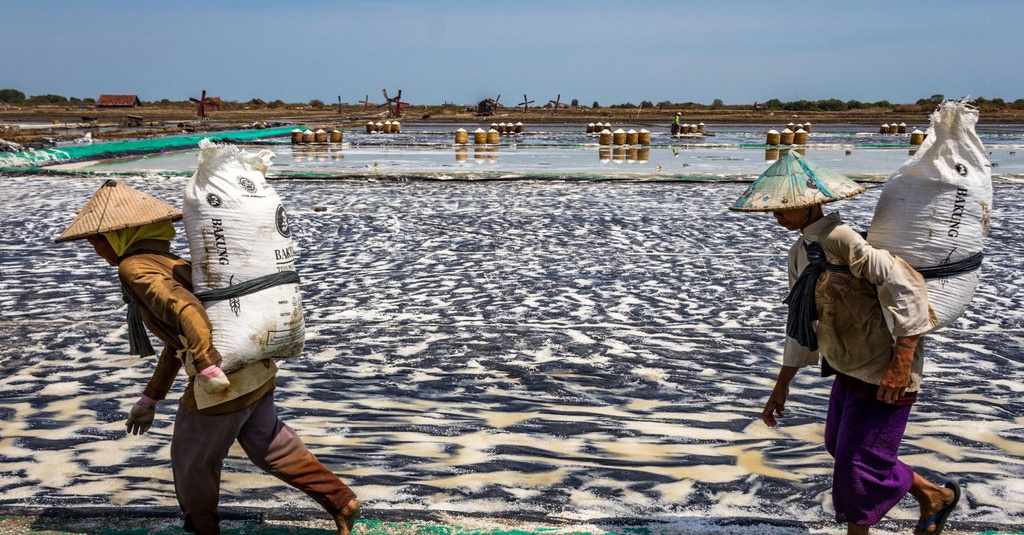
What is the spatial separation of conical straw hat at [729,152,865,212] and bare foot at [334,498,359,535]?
1542 millimetres

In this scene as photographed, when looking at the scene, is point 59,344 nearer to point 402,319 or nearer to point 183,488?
point 402,319

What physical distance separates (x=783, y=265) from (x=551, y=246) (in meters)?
2.23

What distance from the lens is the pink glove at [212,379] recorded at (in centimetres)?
246

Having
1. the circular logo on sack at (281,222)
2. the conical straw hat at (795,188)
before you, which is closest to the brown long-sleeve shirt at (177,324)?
the circular logo on sack at (281,222)

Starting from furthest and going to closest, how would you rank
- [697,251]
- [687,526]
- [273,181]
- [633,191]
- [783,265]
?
[273,181], [633,191], [697,251], [783,265], [687,526]

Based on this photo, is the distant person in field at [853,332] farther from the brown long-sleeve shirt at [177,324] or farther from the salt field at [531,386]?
the brown long-sleeve shirt at [177,324]

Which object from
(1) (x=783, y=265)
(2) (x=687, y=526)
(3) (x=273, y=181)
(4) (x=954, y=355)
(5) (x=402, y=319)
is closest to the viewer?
(2) (x=687, y=526)

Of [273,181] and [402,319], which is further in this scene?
[273,181]

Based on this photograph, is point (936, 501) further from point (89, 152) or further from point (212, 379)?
point (89, 152)

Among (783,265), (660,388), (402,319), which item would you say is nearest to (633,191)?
(783,265)

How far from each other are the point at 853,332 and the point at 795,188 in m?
0.46

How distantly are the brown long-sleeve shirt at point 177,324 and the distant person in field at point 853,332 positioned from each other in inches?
63.1

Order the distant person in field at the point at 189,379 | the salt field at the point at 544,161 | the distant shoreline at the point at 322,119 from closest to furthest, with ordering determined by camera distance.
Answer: the distant person in field at the point at 189,379 → the salt field at the point at 544,161 → the distant shoreline at the point at 322,119

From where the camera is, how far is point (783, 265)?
7488mm
